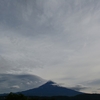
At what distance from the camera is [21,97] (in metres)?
166

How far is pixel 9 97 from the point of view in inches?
6516

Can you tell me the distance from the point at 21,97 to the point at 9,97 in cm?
1001
